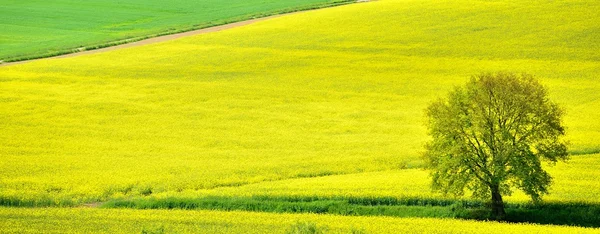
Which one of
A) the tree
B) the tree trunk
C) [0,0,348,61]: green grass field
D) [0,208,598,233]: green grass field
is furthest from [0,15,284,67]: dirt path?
the tree trunk

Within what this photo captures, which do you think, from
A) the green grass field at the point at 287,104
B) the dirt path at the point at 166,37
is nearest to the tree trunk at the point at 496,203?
the green grass field at the point at 287,104

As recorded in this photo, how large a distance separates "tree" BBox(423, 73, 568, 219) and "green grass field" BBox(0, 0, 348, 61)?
36.2m

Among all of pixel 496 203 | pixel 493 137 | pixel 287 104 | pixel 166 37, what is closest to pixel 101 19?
pixel 166 37

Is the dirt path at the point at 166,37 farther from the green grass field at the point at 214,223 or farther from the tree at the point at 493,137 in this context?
the tree at the point at 493,137

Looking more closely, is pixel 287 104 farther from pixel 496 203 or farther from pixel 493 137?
pixel 496 203

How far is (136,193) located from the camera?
30.2 metres

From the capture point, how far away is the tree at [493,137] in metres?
27.5

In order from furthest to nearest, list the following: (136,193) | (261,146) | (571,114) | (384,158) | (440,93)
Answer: (440,93), (571,114), (261,146), (384,158), (136,193)

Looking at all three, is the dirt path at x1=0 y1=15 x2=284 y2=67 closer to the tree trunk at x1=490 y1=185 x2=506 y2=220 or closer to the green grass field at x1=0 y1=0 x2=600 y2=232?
the green grass field at x1=0 y1=0 x2=600 y2=232

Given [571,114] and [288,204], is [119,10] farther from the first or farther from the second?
[288,204]

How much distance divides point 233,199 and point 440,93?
18.6 meters

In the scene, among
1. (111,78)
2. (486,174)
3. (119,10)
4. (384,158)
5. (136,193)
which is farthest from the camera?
(119,10)

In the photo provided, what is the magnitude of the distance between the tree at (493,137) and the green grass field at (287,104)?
1340 mm

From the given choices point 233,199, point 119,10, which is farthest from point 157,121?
point 119,10
